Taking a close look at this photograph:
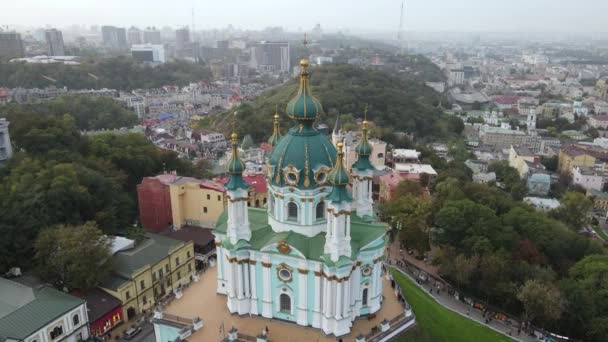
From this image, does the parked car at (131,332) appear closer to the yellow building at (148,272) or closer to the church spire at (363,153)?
the yellow building at (148,272)

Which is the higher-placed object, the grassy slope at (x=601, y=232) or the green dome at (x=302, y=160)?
the green dome at (x=302, y=160)

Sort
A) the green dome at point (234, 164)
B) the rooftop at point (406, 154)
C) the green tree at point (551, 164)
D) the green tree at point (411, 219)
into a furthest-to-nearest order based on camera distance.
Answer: the green tree at point (551, 164) → the rooftop at point (406, 154) → the green tree at point (411, 219) → the green dome at point (234, 164)

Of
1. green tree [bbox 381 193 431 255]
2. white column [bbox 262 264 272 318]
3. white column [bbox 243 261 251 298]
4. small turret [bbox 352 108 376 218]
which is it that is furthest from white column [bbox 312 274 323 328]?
green tree [bbox 381 193 431 255]

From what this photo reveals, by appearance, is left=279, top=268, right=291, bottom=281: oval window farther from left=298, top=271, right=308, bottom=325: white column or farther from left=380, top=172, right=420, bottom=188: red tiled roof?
left=380, top=172, right=420, bottom=188: red tiled roof

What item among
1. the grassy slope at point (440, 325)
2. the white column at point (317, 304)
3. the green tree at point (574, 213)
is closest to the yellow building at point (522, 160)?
the green tree at point (574, 213)

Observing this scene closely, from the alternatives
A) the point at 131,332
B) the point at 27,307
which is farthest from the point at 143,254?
the point at 27,307
